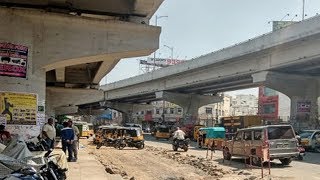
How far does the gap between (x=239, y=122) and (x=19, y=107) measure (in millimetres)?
38163

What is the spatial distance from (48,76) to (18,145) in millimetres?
26395

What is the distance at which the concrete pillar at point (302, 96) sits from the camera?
43.9 m

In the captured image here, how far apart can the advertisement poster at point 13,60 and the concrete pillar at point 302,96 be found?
32.1m

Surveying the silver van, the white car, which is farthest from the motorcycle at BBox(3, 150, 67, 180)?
the white car

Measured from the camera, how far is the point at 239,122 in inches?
1966

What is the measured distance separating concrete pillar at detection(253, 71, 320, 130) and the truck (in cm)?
416

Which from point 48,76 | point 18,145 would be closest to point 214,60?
point 48,76

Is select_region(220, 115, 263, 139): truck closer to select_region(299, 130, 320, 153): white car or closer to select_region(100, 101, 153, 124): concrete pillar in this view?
select_region(299, 130, 320, 153): white car

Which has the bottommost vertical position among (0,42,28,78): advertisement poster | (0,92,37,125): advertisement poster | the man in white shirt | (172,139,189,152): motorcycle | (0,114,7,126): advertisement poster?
(172,139,189,152): motorcycle

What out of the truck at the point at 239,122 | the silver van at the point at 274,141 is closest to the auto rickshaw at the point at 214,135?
the silver van at the point at 274,141

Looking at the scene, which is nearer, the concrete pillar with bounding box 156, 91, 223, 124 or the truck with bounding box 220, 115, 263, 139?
the truck with bounding box 220, 115, 263, 139

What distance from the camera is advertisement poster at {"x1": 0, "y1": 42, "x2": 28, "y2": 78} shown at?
13.2 m

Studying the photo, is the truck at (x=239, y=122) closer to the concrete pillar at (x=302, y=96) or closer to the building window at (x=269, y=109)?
the concrete pillar at (x=302, y=96)

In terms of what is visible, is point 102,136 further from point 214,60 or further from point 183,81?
point 183,81
